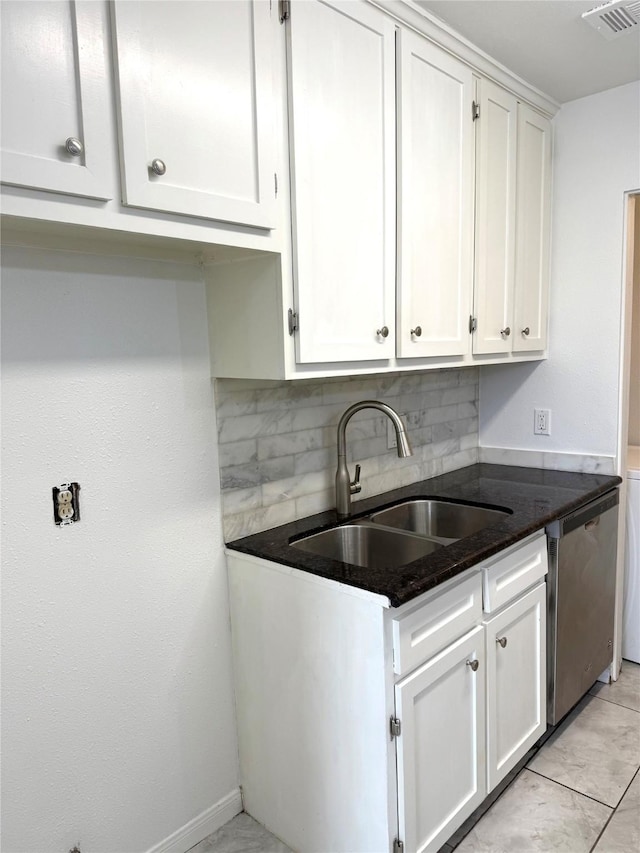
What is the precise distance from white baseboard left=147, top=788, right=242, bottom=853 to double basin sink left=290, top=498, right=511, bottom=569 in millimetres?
831

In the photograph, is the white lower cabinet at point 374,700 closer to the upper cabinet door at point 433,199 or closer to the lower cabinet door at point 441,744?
the lower cabinet door at point 441,744

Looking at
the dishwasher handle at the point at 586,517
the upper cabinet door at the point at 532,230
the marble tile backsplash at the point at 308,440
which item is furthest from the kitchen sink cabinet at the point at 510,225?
the dishwasher handle at the point at 586,517

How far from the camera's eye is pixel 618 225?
247 centimetres

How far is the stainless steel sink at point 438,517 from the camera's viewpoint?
2230 millimetres

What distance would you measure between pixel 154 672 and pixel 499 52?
7.47ft

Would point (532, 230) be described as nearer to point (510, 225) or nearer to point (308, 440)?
point (510, 225)

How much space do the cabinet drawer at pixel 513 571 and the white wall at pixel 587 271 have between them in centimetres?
79

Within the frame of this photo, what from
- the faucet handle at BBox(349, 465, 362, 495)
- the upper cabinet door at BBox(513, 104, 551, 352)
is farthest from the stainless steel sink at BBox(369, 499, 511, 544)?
the upper cabinet door at BBox(513, 104, 551, 352)

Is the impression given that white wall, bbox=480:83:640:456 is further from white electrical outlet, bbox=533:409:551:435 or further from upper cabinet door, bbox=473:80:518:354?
upper cabinet door, bbox=473:80:518:354

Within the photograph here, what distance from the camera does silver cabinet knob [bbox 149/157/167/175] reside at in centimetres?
120

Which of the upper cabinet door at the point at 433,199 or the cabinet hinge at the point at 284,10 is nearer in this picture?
the cabinet hinge at the point at 284,10

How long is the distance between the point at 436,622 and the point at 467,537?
0.28 meters

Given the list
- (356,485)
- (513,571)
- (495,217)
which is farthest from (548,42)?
(513,571)

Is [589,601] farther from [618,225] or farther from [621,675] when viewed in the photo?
[618,225]
